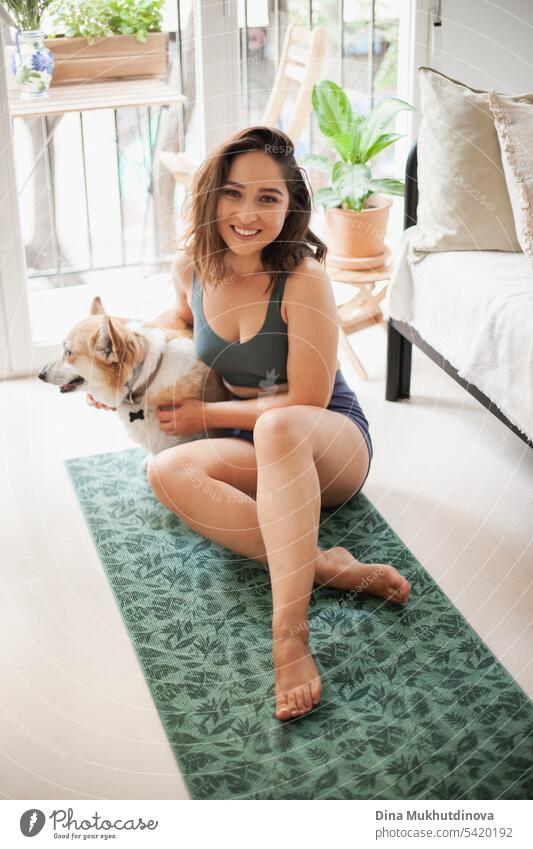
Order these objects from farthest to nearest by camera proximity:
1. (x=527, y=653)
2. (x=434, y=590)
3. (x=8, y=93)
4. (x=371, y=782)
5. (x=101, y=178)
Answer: (x=101, y=178)
(x=8, y=93)
(x=434, y=590)
(x=527, y=653)
(x=371, y=782)

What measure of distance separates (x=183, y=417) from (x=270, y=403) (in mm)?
197

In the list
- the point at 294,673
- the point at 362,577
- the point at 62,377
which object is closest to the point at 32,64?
the point at 62,377

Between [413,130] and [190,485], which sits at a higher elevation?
[413,130]

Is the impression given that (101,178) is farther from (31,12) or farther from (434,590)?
(434,590)

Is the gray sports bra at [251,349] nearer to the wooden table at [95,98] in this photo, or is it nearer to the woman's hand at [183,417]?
the woman's hand at [183,417]

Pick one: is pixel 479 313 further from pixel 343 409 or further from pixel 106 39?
pixel 106 39

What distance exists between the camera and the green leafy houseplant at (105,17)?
272 cm

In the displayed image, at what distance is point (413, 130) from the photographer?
10.1 ft

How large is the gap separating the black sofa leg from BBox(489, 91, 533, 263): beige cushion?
0.47 meters

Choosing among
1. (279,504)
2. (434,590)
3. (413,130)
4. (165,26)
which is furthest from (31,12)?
(434,590)

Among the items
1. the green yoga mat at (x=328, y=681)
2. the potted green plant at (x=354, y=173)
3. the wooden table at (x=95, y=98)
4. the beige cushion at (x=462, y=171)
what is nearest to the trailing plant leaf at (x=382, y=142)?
the potted green plant at (x=354, y=173)

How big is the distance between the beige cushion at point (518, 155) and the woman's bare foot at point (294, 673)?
996 mm

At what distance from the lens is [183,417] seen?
2.06 meters
